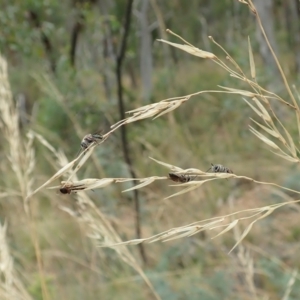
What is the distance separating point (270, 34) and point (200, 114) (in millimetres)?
1761

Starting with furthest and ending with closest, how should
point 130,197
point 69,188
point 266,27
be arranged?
1. point 266,27
2. point 130,197
3. point 69,188

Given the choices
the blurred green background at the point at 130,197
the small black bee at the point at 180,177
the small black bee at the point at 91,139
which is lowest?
the blurred green background at the point at 130,197

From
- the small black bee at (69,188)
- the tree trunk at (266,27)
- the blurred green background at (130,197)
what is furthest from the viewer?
the tree trunk at (266,27)

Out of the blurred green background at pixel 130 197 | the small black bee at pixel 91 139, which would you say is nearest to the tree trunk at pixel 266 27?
the blurred green background at pixel 130 197

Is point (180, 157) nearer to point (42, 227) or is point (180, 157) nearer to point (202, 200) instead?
point (202, 200)

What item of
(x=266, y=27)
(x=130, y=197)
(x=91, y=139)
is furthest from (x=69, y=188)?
(x=266, y=27)

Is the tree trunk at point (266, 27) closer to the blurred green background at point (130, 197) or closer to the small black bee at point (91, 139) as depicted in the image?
the blurred green background at point (130, 197)

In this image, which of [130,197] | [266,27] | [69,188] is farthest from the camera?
[266,27]

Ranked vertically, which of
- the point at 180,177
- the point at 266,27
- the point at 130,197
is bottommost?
the point at 130,197

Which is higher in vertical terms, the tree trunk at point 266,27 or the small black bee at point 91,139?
the small black bee at point 91,139

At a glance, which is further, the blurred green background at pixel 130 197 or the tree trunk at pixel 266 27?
the tree trunk at pixel 266 27

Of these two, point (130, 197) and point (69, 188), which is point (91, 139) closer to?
point (69, 188)

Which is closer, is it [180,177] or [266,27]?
[180,177]

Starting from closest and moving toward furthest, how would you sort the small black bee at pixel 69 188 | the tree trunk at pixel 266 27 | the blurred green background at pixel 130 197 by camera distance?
1. the small black bee at pixel 69 188
2. the blurred green background at pixel 130 197
3. the tree trunk at pixel 266 27
